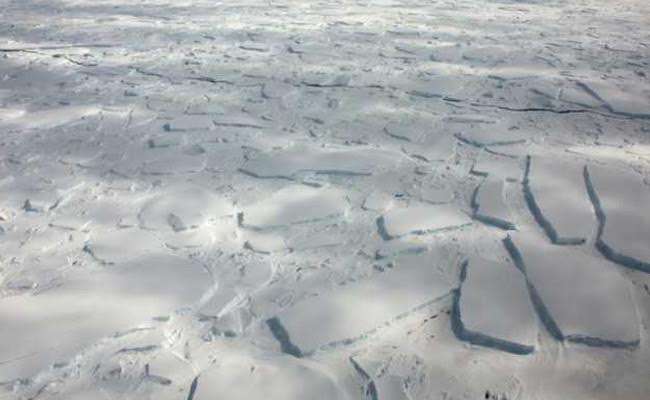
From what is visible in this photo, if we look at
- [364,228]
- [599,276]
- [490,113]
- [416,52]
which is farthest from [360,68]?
[599,276]

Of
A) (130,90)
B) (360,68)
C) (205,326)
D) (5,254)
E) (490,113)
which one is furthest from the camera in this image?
(360,68)

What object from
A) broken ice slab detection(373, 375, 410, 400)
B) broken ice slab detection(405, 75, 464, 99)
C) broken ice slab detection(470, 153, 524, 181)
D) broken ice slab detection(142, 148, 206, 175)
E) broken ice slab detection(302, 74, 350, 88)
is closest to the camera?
broken ice slab detection(373, 375, 410, 400)

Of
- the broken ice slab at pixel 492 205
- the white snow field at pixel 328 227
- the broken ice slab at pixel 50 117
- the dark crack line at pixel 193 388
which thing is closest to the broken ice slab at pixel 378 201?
the white snow field at pixel 328 227

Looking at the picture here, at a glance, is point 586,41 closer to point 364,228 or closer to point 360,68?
point 360,68

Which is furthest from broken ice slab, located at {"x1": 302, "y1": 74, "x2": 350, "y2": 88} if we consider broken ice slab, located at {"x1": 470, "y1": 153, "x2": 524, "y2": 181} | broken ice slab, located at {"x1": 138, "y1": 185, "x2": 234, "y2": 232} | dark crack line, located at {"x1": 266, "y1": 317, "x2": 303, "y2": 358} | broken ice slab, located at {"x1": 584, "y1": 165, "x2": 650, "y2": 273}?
dark crack line, located at {"x1": 266, "y1": 317, "x2": 303, "y2": 358}

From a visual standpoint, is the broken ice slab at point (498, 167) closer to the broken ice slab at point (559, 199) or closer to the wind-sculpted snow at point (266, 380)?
the broken ice slab at point (559, 199)

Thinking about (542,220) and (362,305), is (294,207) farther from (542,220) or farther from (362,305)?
(542,220)

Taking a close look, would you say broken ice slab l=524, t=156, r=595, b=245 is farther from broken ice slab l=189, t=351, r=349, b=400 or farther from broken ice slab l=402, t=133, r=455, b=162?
broken ice slab l=189, t=351, r=349, b=400
